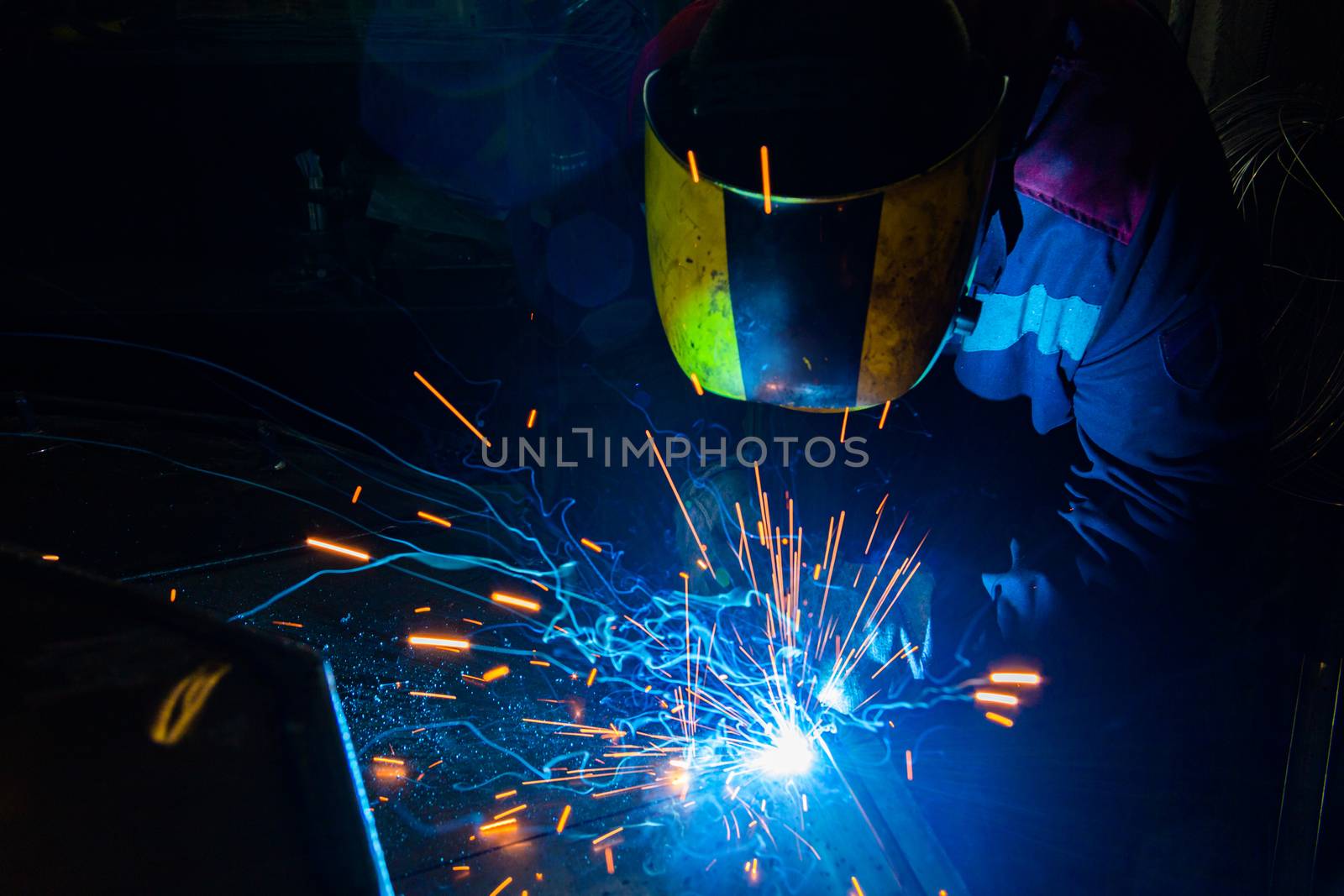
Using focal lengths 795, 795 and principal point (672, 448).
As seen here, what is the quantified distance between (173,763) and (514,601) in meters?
1.04

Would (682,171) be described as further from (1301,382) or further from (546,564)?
(1301,382)

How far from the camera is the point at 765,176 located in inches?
41.3

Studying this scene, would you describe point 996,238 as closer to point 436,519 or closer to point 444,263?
point 436,519

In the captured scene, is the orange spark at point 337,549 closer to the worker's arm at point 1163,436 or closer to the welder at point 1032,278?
the welder at point 1032,278

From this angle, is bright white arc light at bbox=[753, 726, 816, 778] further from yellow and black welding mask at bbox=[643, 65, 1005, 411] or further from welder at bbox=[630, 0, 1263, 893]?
yellow and black welding mask at bbox=[643, 65, 1005, 411]

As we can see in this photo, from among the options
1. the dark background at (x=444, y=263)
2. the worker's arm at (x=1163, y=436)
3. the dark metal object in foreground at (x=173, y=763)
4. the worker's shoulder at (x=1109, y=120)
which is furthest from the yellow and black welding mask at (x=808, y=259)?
the dark metal object in foreground at (x=173, y=763)

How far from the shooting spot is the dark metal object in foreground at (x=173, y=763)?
0.64m

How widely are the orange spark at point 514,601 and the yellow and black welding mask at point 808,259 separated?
29.7 inches

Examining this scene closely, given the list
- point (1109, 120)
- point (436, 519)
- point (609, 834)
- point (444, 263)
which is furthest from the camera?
point (444, 263)

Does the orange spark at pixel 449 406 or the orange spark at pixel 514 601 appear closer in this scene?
the orange spark at pixel 514 601

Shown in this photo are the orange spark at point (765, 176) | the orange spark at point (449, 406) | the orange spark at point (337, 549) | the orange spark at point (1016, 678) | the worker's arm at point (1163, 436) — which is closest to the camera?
the orange spark at point (765, 176)

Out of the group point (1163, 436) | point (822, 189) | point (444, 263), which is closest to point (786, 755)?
point (1163, 436)

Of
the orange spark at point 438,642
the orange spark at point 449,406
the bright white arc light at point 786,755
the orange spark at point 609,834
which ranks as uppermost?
the orange spark at point 438,642

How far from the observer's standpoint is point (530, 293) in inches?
114
